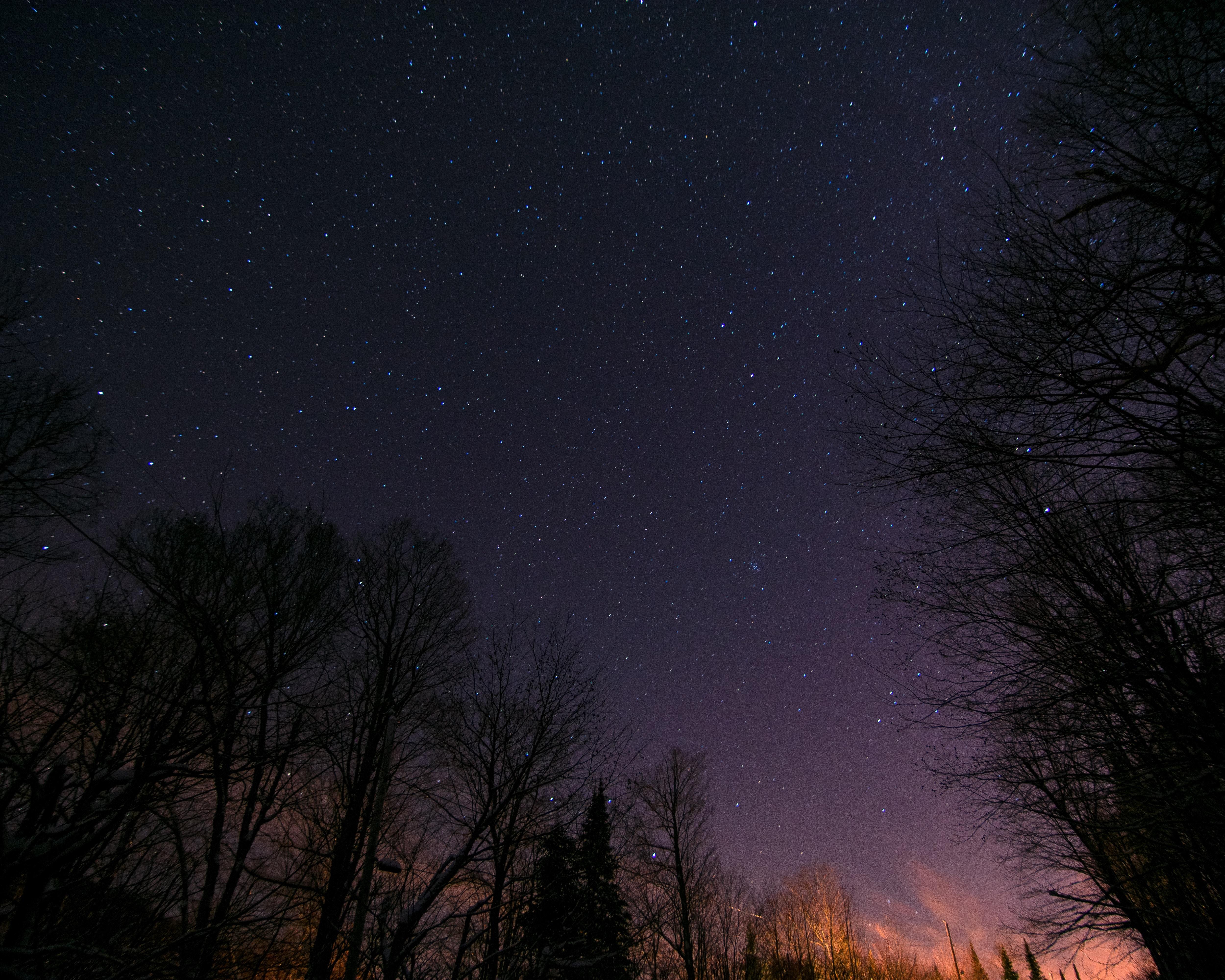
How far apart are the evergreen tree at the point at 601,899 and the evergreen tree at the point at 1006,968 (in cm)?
5474

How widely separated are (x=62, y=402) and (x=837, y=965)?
1408 inches

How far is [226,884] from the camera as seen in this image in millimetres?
7117

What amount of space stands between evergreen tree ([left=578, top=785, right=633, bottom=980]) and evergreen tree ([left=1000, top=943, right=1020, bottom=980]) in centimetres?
5474

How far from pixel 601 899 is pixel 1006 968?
69153 mm

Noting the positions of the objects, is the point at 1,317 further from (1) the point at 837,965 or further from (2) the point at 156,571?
(1) the point at 837,965

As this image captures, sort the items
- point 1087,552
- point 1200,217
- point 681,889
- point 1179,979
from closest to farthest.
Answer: point 1200,217 → point 1087,552 → point 1179,979 → point 681,889

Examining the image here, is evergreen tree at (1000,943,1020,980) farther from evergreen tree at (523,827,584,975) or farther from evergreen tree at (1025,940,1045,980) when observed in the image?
evergreen tree at (523,827,584,975)

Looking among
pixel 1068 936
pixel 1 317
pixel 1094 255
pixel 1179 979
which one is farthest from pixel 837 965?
pixel 1 317

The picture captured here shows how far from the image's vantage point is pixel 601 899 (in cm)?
617

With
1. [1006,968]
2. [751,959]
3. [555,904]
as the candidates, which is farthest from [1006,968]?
[555,904]

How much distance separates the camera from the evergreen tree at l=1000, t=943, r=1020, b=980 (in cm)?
4684

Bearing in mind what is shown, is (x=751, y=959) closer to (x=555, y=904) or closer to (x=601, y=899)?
(x=555, y=904)

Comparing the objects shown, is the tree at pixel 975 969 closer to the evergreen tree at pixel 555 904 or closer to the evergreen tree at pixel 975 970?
the evergreen tree at pixel 975 970

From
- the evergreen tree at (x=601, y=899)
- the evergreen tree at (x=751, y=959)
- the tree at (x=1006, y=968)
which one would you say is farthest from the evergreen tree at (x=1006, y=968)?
the evergreen tree at (x=601, y=899)
